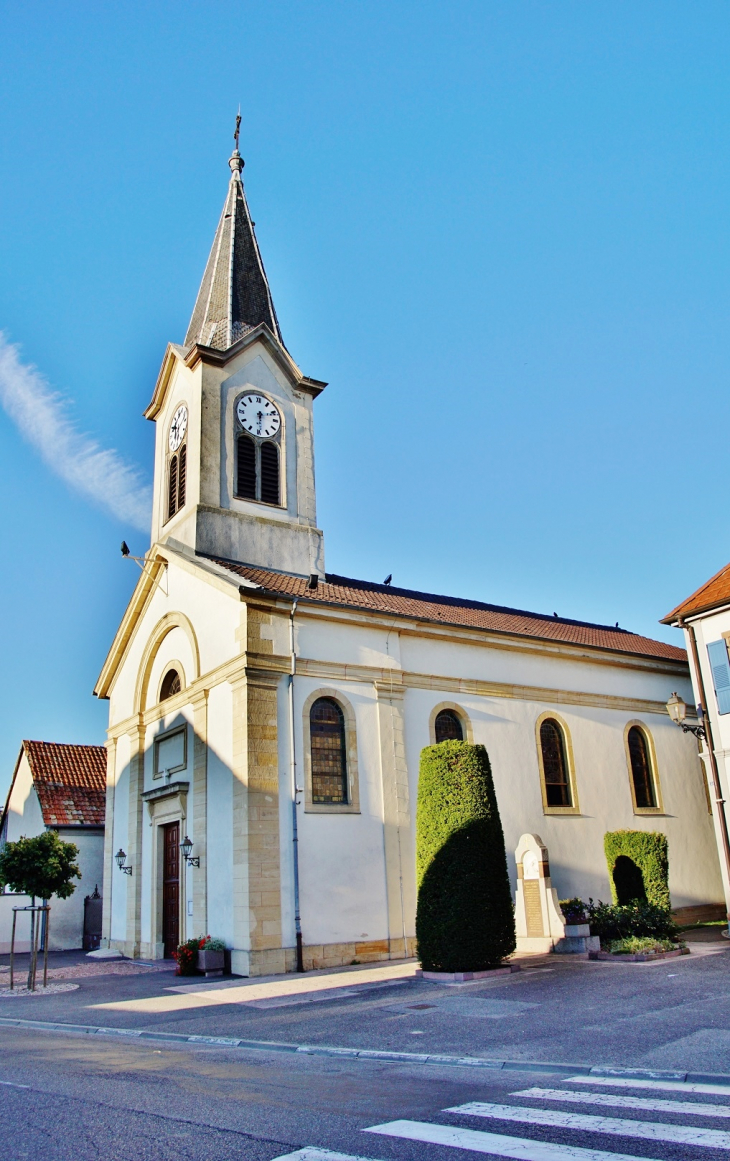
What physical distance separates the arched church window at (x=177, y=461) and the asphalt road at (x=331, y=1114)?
1802 cm

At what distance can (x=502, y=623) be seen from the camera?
25.9 meters

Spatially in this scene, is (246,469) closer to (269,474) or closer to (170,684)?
(269,474)

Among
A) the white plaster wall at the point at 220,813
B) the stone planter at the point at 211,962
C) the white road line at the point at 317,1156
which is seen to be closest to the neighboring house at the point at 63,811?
the white plaster wall at the point at 220,813

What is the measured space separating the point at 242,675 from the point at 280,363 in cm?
1180

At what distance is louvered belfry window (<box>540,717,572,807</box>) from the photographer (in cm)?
2347

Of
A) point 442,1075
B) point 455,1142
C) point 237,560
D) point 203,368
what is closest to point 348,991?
point 442,1075

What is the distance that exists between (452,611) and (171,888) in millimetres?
10419

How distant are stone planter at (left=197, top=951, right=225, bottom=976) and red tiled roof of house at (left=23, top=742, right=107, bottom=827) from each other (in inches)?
498

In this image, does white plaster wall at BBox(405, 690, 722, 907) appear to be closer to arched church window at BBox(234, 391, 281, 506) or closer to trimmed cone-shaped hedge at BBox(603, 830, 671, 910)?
trimmed cone-shaped hedge at BBox(603, 830, 671, 910)

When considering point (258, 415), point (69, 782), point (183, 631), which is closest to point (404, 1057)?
point (183, 631)

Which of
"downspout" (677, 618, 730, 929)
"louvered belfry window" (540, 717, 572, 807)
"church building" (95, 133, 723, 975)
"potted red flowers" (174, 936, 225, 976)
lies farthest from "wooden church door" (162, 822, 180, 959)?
"downspout" (677, 618, 730, 929)

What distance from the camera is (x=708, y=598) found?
21.8 metres

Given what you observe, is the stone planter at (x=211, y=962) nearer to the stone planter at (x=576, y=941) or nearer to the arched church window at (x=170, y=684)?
the stone planter at (x=576, y=941)

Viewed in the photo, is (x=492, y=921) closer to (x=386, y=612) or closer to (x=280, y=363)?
(x=386, y=612)
